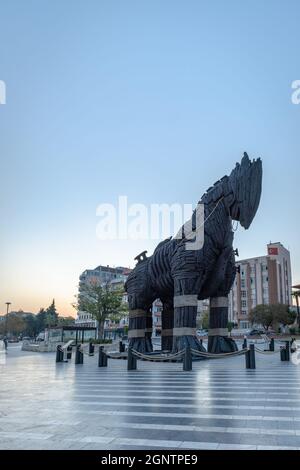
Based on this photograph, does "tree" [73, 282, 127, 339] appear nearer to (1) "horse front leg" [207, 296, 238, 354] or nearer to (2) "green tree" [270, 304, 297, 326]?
(1) "horse front leg" [207, 296, 238, 354]

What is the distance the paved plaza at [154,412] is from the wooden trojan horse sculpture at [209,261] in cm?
515

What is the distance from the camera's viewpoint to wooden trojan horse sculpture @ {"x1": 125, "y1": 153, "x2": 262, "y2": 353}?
59.7 feet

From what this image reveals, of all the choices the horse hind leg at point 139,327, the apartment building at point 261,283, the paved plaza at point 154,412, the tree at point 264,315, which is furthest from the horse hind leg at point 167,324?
the apartment building at point 261,283

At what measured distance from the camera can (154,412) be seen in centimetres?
797

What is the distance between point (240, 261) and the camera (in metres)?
91.6

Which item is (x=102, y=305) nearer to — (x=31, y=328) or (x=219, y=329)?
(x=219, y=329)

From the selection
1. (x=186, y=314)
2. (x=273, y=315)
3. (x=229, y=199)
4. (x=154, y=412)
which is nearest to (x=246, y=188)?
(x=229, y=199)

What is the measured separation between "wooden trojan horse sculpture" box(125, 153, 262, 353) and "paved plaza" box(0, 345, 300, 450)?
5151 millimetres

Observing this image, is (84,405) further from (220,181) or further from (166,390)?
(220,181)

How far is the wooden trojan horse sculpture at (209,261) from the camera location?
59.7ft

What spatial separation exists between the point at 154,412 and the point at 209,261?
11490 mm

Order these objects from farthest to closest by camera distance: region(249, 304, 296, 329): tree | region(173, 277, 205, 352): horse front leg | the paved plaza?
region(249, 304, 296, 329): tree, region(173, 277, 205, 352): horse front leg, the paved plaza

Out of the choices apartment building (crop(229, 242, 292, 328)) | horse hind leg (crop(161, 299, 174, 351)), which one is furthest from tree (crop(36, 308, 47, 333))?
horse hind leg (crop(161, 299, 174, 351))
